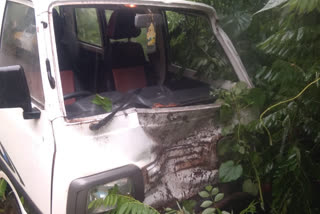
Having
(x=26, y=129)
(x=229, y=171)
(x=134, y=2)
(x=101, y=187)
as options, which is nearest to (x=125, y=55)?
(x=134, y=2)

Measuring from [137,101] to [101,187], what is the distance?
29.2 inches

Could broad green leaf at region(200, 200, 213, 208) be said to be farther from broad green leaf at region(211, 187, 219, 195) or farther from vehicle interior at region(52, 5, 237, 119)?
vehicle interior at region(52, 5, 237, 119)

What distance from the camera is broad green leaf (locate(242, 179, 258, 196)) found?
2.36 meters

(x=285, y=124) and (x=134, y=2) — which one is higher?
(x=134, y=2)

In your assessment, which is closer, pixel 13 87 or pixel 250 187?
pixel 13 87

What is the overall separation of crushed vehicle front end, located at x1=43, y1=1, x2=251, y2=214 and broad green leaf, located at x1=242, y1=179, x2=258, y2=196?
0.23 m

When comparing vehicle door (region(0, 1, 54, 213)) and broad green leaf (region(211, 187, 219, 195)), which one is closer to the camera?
A: vehicle door (region(0, 1, 54, 213))

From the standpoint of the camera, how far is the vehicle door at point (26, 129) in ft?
6.77

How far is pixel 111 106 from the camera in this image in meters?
2.25

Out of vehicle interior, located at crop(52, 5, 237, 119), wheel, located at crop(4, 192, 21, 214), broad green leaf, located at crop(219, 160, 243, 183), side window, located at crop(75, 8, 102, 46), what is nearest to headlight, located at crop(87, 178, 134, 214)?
broad green leaf, located at crop(219, 160, 243, 183)

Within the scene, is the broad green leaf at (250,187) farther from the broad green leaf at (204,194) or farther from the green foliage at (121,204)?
the green foliage at (121,204)

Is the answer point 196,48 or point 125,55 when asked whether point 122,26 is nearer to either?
point 125,55

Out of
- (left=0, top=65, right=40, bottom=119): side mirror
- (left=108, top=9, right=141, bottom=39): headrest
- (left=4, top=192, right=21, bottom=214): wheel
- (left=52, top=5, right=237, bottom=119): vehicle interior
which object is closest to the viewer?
(left=0, top=65, right=40, bottom=119): side mirror

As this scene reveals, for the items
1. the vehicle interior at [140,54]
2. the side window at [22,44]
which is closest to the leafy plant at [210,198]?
the vehicle interior at [140,54]
